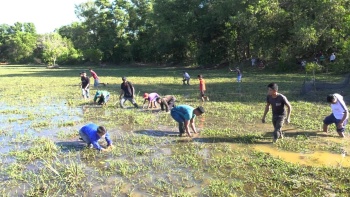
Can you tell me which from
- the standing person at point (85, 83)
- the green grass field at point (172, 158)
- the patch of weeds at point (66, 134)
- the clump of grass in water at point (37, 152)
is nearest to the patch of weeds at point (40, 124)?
the green grass field at point (172, 158)

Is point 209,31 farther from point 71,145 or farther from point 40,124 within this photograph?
→ point 71,145

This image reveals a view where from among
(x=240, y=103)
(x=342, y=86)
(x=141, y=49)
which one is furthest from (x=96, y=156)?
(x=141, y=49)

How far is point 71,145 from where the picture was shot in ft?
27.8

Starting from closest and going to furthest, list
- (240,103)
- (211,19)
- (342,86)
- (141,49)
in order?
(240,103), (342,86), (211,19), (141,49)

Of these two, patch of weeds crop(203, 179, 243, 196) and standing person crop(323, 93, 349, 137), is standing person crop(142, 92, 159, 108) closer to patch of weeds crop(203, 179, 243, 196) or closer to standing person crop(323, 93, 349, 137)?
standing person crop(323, 93, 349, 137)

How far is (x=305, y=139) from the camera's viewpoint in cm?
854

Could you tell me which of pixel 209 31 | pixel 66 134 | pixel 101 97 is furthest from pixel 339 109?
pixel 209 31

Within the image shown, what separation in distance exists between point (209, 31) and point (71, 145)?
32214mm

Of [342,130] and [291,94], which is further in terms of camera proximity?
[291,94]

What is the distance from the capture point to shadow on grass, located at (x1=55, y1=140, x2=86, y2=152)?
813cm

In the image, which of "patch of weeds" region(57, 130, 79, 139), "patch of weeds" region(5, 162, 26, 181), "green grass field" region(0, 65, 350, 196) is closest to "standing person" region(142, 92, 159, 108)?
"green grass field" region(0, 65, 350, 196)

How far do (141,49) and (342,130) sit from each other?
50.3 metres

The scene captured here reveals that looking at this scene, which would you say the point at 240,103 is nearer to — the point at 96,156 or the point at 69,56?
the point at 96,156

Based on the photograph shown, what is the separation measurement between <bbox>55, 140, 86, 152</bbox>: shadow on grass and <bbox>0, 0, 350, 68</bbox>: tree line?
60.0ft
